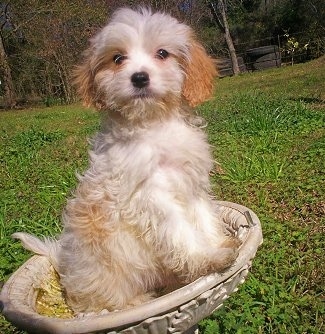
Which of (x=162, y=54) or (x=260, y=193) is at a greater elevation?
Result: (x=162, y=54)

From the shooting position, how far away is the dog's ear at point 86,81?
8.66 feet

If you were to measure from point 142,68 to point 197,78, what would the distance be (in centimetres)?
41

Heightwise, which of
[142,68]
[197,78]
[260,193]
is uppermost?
[142,68]

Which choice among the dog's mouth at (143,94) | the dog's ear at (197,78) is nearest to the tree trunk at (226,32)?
the dog's ear at (197,78)

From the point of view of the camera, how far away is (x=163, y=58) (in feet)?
8.27

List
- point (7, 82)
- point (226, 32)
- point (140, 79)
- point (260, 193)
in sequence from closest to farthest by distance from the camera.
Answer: point (140, 79) → point (260, 193) → point (7, 82) → point (226, 32)

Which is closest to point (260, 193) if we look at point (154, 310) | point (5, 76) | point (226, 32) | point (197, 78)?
point (197, 78)

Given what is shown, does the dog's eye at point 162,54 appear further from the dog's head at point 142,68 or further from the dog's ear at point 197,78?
the dog's ear at point 197,78

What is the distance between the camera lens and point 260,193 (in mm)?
4996

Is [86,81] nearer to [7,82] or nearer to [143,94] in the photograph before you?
[143,94]

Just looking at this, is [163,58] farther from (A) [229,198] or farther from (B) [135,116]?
(A) [229,198]

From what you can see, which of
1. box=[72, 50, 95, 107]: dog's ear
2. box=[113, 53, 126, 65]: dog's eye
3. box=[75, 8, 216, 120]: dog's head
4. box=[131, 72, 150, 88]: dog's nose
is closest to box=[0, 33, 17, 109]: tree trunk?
box=[72, 50, 95, 107]: dog's ear

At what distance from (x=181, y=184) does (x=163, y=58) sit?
0.69 meters

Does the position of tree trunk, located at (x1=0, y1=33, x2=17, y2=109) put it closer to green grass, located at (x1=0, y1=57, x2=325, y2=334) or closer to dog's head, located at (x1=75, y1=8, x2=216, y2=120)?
green grass, located at (x1=0, y1=57, x2=325, y2=334)
